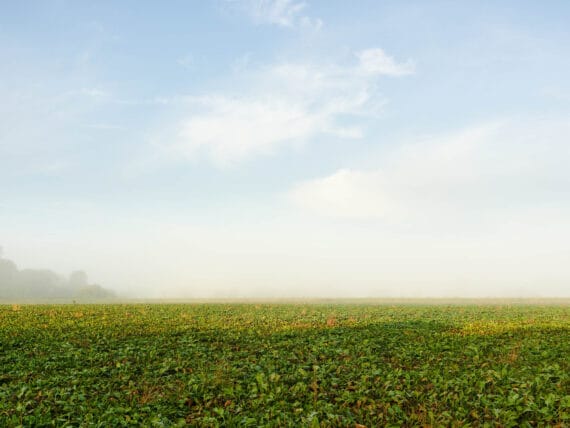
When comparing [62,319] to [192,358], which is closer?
[192,358]

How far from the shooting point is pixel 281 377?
1709 centimetres

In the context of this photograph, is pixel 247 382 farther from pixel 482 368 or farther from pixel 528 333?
pixel 528 333

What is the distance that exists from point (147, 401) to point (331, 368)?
25.6 feet

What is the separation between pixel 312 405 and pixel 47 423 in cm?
850

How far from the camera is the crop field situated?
44.7ft

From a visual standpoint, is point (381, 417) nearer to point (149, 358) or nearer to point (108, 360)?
point (149, 358)

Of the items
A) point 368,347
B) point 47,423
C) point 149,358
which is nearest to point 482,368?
point 368,347

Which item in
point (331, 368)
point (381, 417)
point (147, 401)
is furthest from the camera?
point (331, 368)

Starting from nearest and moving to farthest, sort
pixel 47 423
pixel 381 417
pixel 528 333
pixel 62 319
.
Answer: pixel 47 423, pixel 381 417, pixel 528 333, pixel 62 319

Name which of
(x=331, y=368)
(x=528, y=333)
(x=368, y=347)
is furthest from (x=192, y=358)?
(x=528, y=333)

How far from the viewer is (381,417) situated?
13664 mm

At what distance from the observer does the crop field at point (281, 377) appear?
13625 millimetres

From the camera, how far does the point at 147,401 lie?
48.3 feet

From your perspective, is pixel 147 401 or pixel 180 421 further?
pixel 147 401
